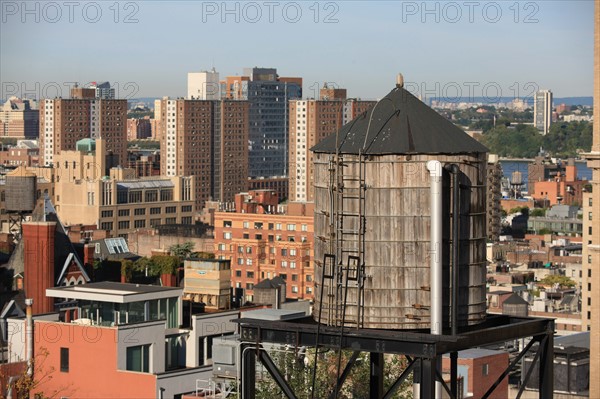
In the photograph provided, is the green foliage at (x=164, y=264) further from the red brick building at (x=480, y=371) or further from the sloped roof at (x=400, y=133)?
the sloped roof at (x=400, y=133)

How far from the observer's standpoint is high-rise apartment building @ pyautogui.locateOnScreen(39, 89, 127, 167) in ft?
503

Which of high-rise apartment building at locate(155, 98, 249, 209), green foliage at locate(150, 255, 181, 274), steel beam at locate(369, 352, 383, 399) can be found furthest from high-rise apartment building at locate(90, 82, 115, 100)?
steel beam at locate(369, 352, 383, 399)

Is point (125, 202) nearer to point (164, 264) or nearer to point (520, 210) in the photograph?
point (520, 210)

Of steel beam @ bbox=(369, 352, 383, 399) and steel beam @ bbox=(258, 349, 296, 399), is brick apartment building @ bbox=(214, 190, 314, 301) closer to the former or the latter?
steel beam @ bbox=(369, 352, 383, 399)

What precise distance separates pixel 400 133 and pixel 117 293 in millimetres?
17745

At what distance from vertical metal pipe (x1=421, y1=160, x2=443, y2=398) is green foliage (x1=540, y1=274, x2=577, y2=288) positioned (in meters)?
58.6

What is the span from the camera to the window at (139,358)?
2780 cm

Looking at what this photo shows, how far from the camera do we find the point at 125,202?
349 ft

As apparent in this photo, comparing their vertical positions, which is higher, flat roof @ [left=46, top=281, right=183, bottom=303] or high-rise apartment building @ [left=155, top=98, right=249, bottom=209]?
high-rise apartment building @ [left=155, top=98, right=249, bottom=209]

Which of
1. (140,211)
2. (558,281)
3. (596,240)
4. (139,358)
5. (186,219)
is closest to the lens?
(596,240)

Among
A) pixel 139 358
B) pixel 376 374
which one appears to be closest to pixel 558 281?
pixel 139 358

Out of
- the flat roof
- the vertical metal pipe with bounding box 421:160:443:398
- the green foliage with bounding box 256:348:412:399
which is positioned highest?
the vertical metal pipe with bounding box 421:160:443:398

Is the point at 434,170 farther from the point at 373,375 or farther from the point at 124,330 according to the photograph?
the point at 124,330

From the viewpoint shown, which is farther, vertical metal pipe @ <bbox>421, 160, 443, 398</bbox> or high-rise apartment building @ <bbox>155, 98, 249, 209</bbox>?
high-rise apartment building @ <bbox>155, 98, 249, 209</bbox>
